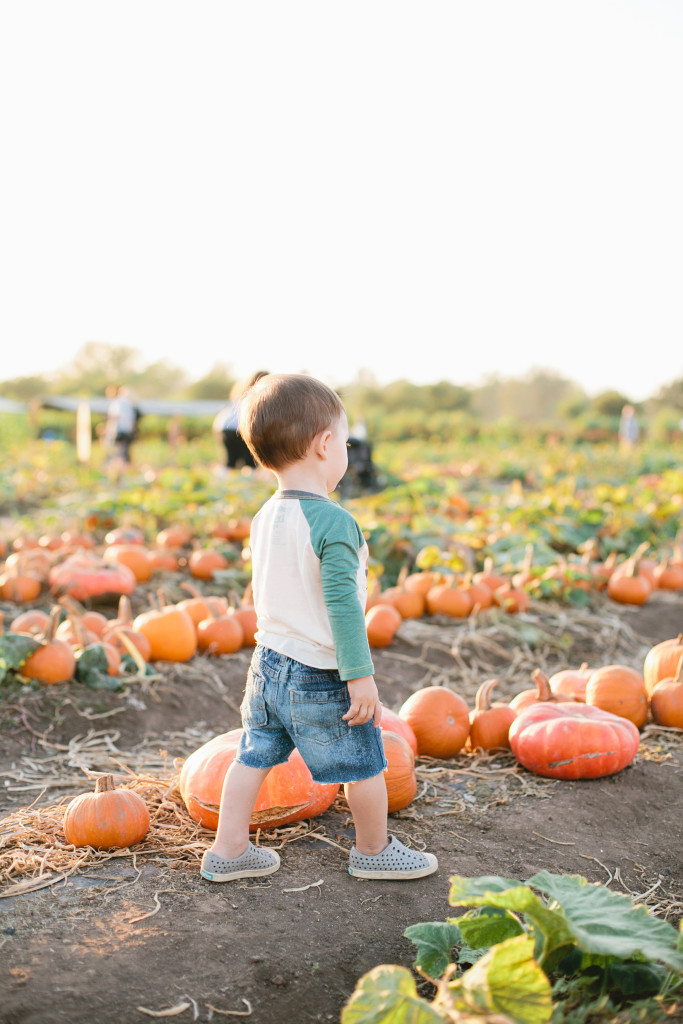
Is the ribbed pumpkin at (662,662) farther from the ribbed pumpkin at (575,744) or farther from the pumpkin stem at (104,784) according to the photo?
the pumpkin stem at (104,784)

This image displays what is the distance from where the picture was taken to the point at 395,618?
4875mm

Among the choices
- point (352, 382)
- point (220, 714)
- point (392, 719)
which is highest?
point (352, 382)

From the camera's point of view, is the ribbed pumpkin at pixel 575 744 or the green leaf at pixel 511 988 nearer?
the green leaf at pixel 511 988

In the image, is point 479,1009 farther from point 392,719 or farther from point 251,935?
point 392,719

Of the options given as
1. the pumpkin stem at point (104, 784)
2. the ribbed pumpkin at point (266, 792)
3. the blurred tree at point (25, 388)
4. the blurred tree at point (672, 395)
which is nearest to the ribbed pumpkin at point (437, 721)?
the ribbed pumpkin at point (266, 792)

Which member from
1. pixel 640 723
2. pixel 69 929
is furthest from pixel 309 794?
pixel 640 723

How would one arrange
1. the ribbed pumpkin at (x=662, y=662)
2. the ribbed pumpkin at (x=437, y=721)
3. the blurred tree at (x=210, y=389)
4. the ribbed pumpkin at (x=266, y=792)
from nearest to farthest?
1. the ribbed pumpkin at (x=266, y=792)
2. the ribbed pumpkin at (x=437, y=721)
3. the ribbed pumpkin at (x=662, y=662)
4. the blurred tree at (x=210, y=389)

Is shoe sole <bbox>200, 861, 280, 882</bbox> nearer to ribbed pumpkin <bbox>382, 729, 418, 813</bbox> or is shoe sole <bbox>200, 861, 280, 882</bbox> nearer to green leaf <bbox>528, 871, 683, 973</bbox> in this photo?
ribbed pumpkin <bbox>382, 729, 418, 813</bbox>

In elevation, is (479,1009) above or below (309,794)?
above

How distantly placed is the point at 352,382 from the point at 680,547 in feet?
199

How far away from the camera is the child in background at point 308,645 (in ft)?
7.28

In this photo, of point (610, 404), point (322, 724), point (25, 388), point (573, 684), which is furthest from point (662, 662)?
point (25, 388)

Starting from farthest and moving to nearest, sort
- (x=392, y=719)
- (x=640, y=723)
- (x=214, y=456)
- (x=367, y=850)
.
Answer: (x=214, y=456) < (x=640, y=723) < (x=392, y=719) < (x=367, y=850)

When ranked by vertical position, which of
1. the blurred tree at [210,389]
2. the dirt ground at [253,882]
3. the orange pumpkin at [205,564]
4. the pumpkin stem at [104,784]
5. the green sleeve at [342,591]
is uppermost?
the blurred tree at [210,389]
